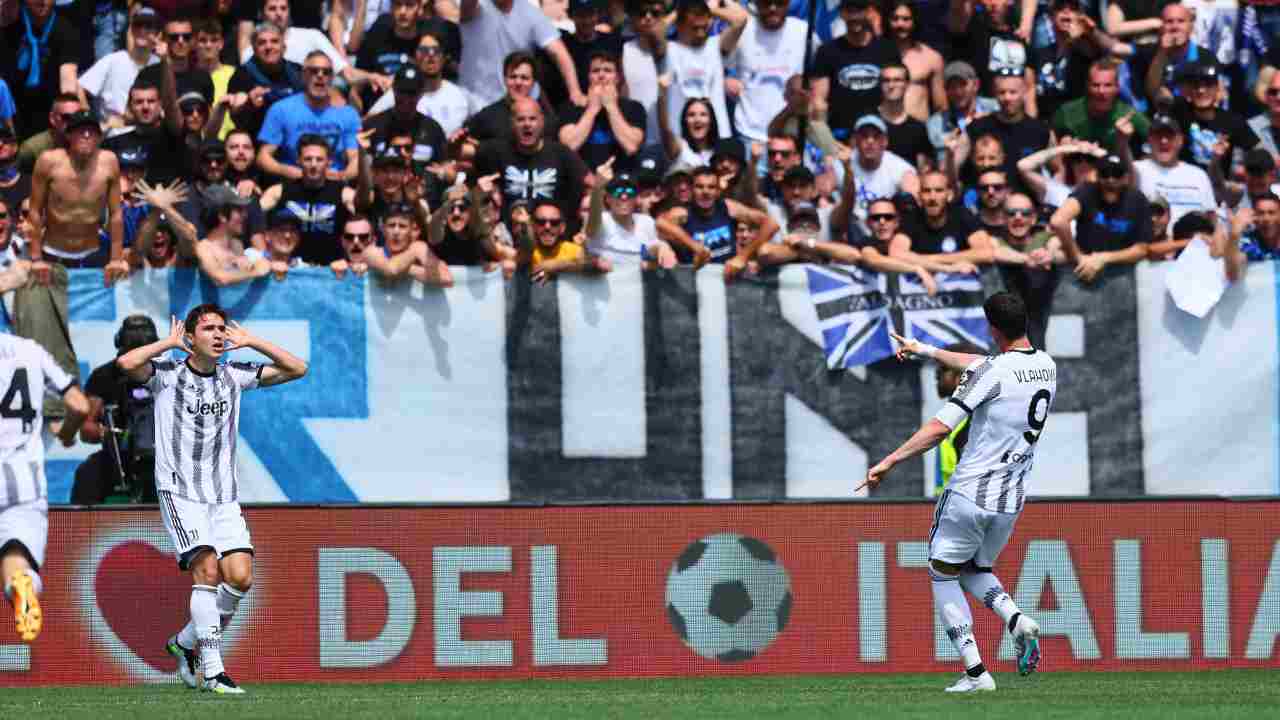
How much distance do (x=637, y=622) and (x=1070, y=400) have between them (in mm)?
4285

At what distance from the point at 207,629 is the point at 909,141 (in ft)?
25.5

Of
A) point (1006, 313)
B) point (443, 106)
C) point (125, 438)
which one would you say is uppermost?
point (443, 106)

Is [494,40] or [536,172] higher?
[494,40]

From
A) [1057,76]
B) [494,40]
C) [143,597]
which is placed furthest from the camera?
[1057,76]

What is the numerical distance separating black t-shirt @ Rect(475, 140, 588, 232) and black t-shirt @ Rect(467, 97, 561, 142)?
0.88 feet

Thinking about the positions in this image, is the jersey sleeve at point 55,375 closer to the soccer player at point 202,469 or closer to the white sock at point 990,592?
the soccer player at point 202,469

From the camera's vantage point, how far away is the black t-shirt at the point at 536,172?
1714 cm

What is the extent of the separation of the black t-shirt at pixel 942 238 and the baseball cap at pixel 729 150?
153 cm

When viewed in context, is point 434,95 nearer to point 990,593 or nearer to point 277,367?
point 277,367

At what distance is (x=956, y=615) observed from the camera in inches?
481

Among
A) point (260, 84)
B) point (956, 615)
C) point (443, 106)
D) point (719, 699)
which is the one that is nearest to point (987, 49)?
point (443, 106)

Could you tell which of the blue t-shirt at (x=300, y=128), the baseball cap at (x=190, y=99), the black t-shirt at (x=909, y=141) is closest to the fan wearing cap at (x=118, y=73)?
the baseball cap at (x=190, y=99)

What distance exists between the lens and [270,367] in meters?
13.4

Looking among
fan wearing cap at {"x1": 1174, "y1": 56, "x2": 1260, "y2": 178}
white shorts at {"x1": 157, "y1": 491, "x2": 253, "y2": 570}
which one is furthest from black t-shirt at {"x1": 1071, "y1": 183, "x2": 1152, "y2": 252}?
white shorts at {"x1": 157, "y1": 491, "x2": 253, "y2": 570}
